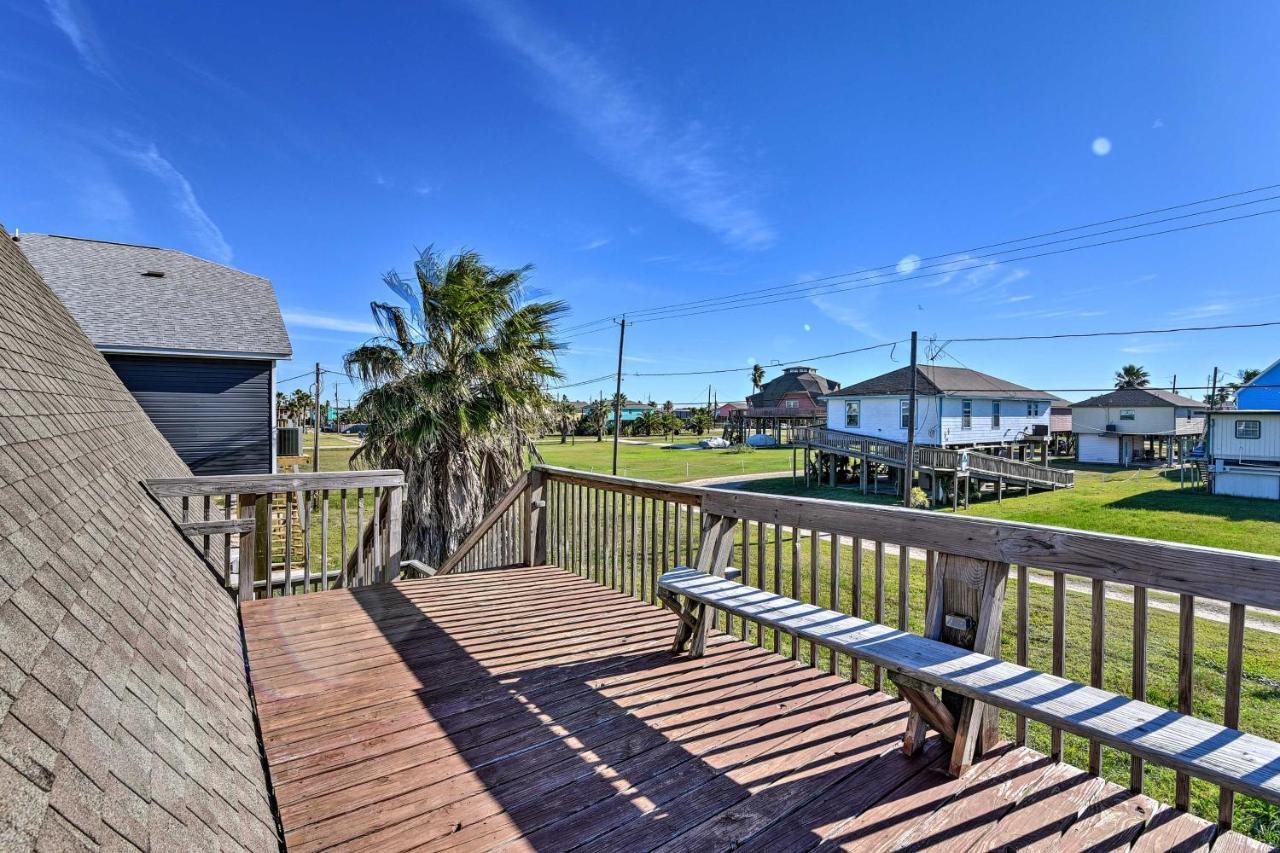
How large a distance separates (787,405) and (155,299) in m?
46.6

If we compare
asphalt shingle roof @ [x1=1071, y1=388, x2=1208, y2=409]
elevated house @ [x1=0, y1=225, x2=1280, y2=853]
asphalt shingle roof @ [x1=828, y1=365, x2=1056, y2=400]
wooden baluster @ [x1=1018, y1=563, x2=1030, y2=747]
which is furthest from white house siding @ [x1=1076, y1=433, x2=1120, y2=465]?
wooden baluster @ [x1=1018, y1=563, x2=1030, y2=747]

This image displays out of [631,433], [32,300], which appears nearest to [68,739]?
[32,300]

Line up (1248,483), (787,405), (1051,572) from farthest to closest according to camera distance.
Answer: (787,405) → (1248,483) → (1051,572)

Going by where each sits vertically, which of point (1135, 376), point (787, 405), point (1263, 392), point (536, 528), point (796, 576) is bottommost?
point (536, 528)

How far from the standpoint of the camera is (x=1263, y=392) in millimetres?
26062

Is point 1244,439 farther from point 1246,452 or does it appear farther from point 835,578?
point 835,578

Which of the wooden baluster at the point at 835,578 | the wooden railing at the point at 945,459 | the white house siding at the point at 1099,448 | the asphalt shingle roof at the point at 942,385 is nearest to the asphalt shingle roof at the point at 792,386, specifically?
the white house siding at the point at 1099,448

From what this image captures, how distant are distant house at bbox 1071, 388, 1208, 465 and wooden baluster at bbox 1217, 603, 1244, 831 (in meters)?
44.6

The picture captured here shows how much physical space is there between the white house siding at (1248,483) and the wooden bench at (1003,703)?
98.7 feet

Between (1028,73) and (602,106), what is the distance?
32.0 ft

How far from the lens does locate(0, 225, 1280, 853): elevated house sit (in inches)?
48.1

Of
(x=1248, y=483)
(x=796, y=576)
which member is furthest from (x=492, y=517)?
(x=1248, y=483)

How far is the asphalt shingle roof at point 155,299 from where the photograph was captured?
11.5 metres

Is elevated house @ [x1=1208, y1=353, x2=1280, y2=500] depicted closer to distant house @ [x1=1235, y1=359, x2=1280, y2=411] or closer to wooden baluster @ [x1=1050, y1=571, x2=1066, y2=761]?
distant house @ [x1=1235, y1=359, x2=1280, y2=411]
